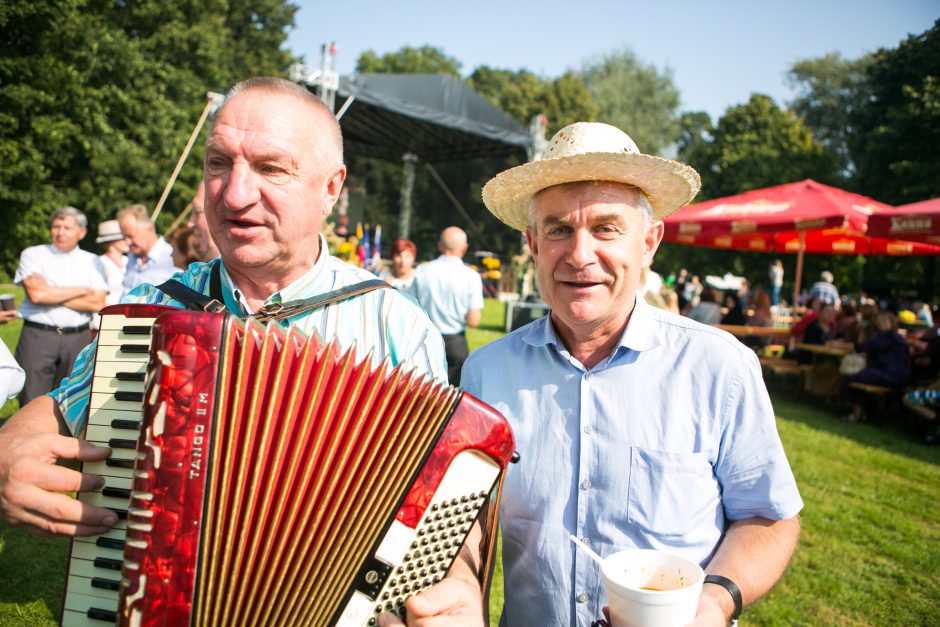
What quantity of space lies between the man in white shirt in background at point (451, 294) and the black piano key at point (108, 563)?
4707mm

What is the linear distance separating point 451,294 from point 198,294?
14.6 feet

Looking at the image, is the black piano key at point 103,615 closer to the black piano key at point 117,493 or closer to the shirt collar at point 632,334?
the black piano key at point 117,493

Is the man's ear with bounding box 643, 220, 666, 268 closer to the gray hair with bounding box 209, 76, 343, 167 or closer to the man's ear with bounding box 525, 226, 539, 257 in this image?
the man's ear with bounding box 525, 226, 539, 257

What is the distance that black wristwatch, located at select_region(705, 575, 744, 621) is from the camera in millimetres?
1487

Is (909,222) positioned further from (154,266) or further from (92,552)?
(92,552)

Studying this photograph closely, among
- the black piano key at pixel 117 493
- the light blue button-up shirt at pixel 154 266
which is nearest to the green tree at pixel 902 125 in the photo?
the light blue button-up shirt at pixel 154 266

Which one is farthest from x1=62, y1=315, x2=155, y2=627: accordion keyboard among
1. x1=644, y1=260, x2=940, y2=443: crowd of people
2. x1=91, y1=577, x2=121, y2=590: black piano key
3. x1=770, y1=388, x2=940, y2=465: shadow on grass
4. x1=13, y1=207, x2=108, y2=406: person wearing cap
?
x1=770, y1=388, x2=940, y2=465: shadow on grass

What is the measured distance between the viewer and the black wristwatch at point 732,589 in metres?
1.49

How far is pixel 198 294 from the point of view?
1.78 m

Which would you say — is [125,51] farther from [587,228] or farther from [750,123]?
[750,123]

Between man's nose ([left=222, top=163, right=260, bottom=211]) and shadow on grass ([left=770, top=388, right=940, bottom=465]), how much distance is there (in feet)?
25.3

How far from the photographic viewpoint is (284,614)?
129 centimetres

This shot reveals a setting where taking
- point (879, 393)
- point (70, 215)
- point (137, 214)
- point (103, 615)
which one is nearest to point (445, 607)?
point (103, 615)

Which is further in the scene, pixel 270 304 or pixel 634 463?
pixel 270 304
